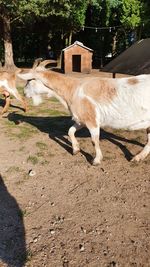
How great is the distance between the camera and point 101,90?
6.66 metres

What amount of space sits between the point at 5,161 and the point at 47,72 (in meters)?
2.08

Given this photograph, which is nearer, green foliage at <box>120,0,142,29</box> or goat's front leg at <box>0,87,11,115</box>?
goat's front leg at <box>0,87,11,115</box>

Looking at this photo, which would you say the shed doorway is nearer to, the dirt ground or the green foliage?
the green foliage

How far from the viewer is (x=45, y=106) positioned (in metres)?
12.8

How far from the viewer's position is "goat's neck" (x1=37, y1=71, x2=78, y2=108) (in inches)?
275

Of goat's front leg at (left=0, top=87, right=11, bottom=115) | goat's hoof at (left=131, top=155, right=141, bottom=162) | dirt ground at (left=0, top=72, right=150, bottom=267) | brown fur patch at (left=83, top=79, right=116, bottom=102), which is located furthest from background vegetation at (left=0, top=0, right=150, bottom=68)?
goat's hoof at (left=131, top=155, right=141, bottom=162)

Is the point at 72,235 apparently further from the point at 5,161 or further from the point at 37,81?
the point at 37,81

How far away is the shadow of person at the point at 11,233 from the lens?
3.93 meters

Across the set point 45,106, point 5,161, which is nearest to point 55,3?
point 45,106

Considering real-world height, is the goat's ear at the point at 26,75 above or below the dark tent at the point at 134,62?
above

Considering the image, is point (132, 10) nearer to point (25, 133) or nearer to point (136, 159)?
point (25, 133)

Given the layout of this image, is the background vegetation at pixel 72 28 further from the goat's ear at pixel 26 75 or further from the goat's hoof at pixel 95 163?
the goat's hoof at pixel 95 163

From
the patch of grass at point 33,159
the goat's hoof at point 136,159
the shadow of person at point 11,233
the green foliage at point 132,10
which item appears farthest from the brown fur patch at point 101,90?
the green foliage at point 132,10

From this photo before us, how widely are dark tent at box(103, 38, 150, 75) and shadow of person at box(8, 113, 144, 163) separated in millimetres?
2689
